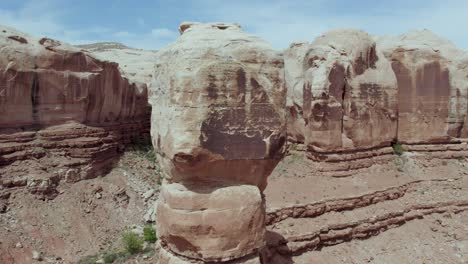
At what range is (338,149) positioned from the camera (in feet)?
57.4

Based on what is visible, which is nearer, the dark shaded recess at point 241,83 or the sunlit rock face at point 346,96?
the dark shaded recess at point 241,83

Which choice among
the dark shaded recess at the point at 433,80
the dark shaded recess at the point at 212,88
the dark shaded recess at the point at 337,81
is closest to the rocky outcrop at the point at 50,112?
the dark shaded recess at the point at 337,81

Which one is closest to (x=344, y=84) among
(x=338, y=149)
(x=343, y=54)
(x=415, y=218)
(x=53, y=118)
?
(x=343, y=54)

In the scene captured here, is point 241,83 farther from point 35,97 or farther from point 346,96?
point 35,97

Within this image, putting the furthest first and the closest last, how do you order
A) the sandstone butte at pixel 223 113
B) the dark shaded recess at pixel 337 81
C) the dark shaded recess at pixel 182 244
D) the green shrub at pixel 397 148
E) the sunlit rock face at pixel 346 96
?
the green shrub at pixel 397 148
the sunlit rock face at pixel 346 96
the dark shaded recess at pixel 337 81
the dark shaded recess at pixel 182 244
the sandstone butte at pixel 223 113

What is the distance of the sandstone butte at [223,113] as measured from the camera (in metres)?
5.34

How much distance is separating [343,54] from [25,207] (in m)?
13.8

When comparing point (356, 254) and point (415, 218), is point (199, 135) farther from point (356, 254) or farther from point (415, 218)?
point (415, 218)

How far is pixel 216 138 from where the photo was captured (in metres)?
5.30

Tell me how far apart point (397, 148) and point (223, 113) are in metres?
16.0

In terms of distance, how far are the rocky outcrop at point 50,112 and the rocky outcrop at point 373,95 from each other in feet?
29.2

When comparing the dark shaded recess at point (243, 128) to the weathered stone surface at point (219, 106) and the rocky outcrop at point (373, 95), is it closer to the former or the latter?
the weathered stone surface at point (219, 106)

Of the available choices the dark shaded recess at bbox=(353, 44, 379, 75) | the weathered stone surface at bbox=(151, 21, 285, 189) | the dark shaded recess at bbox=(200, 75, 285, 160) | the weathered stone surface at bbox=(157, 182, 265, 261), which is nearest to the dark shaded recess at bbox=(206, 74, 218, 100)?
the weathered stone surface at bbox=(151, 21, 285, 189)

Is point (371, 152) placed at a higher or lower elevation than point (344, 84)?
lower
